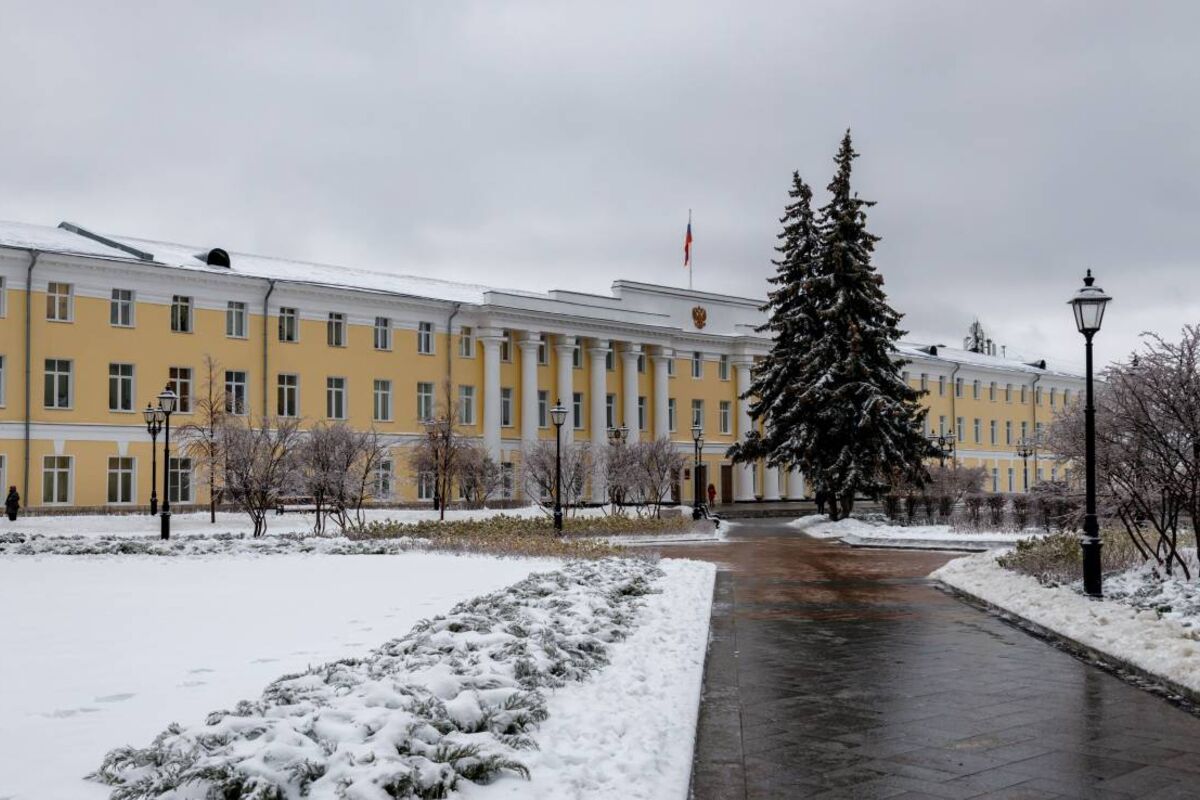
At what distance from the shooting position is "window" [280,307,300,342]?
143ft

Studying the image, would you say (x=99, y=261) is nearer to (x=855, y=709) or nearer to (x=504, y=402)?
(x=504, y=402)

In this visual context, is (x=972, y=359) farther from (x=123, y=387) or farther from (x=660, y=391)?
(x=123, y=387)

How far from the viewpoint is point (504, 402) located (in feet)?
168

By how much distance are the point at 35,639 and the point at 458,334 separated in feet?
134

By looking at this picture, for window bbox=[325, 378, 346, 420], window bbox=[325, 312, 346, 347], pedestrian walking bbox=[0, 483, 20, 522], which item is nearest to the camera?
pedestrian walking bbox=[0, 483, 20, 522]

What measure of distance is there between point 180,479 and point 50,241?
33.7 ft

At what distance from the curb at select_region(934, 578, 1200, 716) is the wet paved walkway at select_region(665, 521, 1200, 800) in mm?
154

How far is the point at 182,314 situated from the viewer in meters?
40.7

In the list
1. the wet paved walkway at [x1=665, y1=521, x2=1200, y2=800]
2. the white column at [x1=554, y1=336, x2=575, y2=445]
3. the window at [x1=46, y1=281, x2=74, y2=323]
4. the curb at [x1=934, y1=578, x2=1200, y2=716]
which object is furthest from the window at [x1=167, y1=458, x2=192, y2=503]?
the curb at [x1=934, y1=578, x2=1200, y2=716]

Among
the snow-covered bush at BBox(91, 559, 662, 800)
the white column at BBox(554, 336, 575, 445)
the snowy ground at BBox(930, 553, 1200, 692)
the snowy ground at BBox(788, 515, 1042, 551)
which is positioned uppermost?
the white column at BBox(554, 336, 575, 445)

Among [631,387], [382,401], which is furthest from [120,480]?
[631,387]

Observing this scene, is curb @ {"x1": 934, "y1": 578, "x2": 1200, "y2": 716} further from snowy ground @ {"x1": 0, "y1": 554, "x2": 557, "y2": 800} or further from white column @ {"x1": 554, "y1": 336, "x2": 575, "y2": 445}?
white column @ {"x1": 554, "y1": 336, "x2": 575, "y2": 445}

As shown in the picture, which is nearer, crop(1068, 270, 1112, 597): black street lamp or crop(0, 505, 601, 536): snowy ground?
crop(1068, 270, 1112, 597): black street lamp

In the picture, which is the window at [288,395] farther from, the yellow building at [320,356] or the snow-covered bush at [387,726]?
the snow-covered bush at [387,726]
